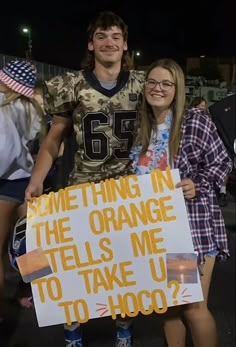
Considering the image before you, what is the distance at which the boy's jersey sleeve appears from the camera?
2.19 m

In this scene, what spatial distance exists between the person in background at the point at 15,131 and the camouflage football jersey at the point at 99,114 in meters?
0.44

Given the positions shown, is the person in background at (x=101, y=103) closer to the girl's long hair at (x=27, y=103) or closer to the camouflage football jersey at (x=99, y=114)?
the camouflage football jersey at (x=99, y=114)

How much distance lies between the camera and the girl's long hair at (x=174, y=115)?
206 centimetres

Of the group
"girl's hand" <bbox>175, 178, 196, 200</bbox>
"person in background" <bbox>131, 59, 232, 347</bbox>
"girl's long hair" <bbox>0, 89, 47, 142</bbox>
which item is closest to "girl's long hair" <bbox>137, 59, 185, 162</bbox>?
"person in background" <bbox>131, 59, 232, 347</bbox>

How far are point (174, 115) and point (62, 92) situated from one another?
0.45 m

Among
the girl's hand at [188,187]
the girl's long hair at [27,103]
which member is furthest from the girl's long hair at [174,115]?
the girl's long hair at [27,103]

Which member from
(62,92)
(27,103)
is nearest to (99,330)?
(27,103)

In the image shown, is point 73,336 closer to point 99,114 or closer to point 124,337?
point 124,337

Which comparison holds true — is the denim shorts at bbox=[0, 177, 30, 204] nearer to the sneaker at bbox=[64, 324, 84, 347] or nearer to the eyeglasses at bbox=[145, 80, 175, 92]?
the sneaker at bbox=[64, 324, 84, 347]

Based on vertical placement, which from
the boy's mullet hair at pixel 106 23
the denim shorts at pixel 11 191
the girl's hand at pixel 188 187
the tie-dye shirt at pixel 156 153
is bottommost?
the denim shorts at pixel 11 191

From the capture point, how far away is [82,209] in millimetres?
2059

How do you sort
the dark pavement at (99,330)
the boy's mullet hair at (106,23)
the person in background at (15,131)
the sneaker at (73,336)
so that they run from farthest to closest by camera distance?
1. the dark pavement at (99,330)
2. the person in background at (15,131)
3. the sneaker at (73,336)
4. the boy's mullet hair at (106,23)

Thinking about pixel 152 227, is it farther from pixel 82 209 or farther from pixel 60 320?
pixel 60 320

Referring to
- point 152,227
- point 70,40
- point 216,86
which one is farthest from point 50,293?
point 216,86
